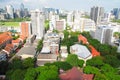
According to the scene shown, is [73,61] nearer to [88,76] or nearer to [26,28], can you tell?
[88,76]

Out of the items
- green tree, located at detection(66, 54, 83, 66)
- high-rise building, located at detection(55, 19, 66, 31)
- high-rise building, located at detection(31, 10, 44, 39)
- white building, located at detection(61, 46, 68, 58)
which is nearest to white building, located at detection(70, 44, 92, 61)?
white building, located at detection(61, 46, 68, 58)

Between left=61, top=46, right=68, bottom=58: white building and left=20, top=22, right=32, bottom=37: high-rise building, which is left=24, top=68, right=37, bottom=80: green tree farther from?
left=20, top=22, right=32, bottom=37: high-rise building

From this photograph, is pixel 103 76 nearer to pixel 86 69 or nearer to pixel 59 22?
pixel 86 69

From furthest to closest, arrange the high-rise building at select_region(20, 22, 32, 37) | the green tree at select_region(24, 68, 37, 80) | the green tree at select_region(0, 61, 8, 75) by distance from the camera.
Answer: the high-rise building at select_region(20, 22, 32, 37)
the green tree at select_region(0, 61, 8, 75)
the green tree at select_region(24, 68, 37, 80)

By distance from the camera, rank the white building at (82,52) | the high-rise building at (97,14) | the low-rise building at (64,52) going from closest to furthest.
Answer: the white building at (82,52) < the low-rise building at (64,52) < the high-rise building at (97,14)

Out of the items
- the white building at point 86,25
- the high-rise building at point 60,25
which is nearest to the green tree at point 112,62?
the white building at point 86,25

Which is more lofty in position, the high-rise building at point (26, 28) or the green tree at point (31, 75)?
the high-rise building at point (26, 28)

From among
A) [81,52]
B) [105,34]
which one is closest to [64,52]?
[81,52]

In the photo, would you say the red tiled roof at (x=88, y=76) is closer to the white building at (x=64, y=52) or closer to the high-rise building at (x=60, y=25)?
the white building at (x=64, y=52)
